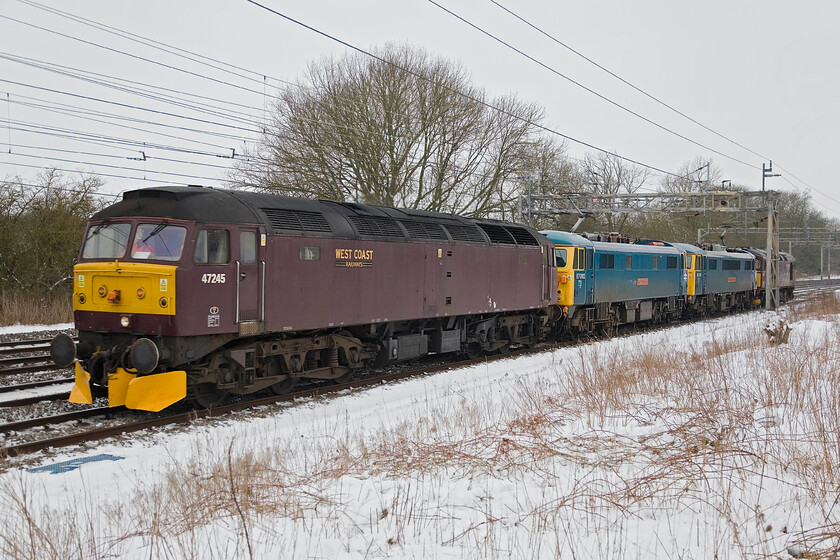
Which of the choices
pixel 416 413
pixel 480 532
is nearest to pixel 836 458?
pixel 480 532

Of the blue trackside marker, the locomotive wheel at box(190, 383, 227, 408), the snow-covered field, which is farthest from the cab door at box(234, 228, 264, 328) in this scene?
the blue trackside marker

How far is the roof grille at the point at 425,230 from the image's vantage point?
14188 mm

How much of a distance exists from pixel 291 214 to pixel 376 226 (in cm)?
221

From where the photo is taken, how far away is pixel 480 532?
4.84 meters

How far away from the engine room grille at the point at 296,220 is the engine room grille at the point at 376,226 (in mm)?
865

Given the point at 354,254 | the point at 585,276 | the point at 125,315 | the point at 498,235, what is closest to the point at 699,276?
the point at 585,276

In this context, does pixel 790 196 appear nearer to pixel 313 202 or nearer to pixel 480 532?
pixel 313 202

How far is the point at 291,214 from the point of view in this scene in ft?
37.8

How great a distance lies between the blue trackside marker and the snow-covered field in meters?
0.03

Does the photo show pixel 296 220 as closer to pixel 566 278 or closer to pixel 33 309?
pixel 566 278

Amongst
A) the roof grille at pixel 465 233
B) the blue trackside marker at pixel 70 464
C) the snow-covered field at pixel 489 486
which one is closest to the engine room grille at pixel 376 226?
the roof grille at pixel 465 233

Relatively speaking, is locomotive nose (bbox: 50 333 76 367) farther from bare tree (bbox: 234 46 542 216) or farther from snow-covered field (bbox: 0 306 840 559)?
bare tree (bbox: 234 46 542 216)

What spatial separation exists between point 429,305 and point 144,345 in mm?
6733

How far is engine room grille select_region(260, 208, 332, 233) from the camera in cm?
1108
